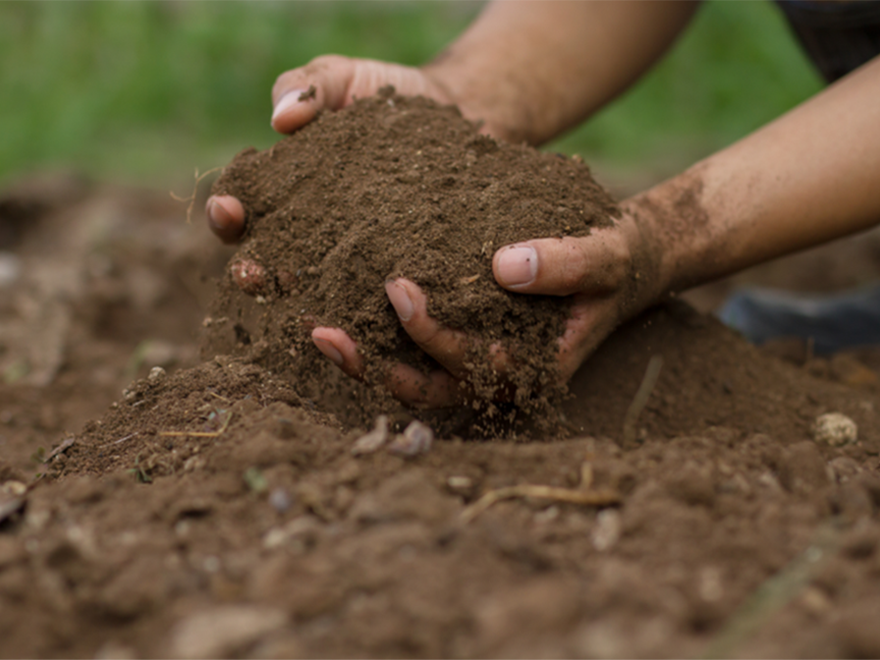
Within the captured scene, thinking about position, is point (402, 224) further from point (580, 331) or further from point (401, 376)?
point (580, 331)

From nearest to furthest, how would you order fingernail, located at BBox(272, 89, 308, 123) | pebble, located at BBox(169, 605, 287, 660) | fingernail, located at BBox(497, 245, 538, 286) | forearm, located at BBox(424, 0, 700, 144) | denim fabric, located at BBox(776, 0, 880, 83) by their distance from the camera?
pebble, located at BBox(169, 605, 287, 660) < fingernail, located at BBox(497, 245, 538, 286) < fingernail, located at BBox(272, 89, 308, 123) < denim fabric, located at BBox(776, 0, 880, 83) < forearm, located at BBox(424, 0, 700, 144)

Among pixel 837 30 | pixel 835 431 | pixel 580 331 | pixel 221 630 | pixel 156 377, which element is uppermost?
pixel 837 30

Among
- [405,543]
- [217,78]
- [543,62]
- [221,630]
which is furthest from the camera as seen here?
[217,78]

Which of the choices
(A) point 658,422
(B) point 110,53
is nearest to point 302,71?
(A) point 658,422

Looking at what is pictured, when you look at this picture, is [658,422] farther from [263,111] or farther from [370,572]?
[263,111]

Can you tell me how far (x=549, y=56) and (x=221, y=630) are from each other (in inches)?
85.9

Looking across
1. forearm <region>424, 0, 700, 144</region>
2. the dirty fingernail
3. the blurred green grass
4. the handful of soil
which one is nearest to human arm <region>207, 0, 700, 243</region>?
forearm <region>424, 0, 700, 144</region>

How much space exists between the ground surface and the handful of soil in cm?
22

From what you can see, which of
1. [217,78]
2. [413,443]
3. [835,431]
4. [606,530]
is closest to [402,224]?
[413,443]

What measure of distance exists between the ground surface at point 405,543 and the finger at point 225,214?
396mm

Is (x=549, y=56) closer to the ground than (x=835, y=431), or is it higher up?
higher up

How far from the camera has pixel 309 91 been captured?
189cm

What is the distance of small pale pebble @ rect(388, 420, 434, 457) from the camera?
120 cm

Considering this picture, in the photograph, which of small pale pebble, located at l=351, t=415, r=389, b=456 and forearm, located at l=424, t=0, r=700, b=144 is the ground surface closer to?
small pale pebble, located at l=351, t=415, r=389, b=456
